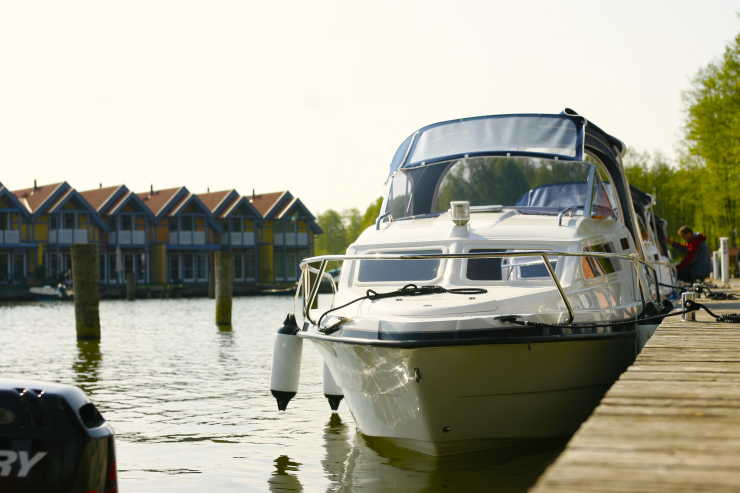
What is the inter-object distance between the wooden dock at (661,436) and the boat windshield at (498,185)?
3.84 m

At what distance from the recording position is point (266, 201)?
76.7 m

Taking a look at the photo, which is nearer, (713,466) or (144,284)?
(713,466)

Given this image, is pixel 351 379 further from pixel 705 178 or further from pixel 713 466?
pixel 705 178

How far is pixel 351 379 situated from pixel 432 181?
9.79 feet

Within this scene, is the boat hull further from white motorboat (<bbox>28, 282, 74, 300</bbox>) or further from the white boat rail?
white motorboat (<bbox>28, 282, 74, 300</bbox>)

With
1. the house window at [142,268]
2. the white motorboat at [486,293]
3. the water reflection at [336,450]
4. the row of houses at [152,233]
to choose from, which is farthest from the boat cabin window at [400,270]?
the house window at [142,268]

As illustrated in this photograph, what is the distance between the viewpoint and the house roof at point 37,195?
6246 centimetres

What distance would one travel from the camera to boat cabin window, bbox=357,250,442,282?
9.24 metres

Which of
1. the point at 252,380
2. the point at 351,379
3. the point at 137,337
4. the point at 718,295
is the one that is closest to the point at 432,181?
the point at 351,379

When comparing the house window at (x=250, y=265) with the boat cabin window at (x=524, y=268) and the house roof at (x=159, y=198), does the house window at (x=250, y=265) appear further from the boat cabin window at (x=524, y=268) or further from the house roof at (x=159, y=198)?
the boat cabin window at (x=524, y=268)

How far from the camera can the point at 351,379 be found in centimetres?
873

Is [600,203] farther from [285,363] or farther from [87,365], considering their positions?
[87,365]

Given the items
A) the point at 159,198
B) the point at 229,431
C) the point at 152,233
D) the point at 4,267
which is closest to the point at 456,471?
the point at 229,431

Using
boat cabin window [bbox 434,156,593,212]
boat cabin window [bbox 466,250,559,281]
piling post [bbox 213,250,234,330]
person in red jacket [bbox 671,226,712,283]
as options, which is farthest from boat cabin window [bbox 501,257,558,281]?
piling post [bbox 213,250,234,330]
